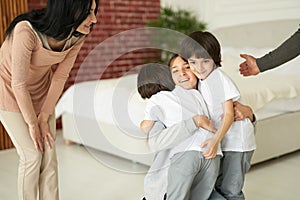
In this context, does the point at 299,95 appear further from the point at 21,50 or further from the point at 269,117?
the point at 21,50

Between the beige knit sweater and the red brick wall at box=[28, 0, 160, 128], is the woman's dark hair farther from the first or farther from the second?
the red brick wall at box=[28, 0, 160, 128]

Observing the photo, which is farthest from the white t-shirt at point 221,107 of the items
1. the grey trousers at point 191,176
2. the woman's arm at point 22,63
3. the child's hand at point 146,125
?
the woman's arm at point 22,63

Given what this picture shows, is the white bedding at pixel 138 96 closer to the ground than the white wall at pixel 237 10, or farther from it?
closer to the ground

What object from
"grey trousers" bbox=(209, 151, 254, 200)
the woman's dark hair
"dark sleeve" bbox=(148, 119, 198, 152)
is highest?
the woman's dark hair

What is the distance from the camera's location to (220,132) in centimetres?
155

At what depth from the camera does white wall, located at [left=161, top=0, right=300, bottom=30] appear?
137 inches

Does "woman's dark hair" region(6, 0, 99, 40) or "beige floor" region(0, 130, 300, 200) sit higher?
"woman's dark hair" region(6, 0, 99, 40)

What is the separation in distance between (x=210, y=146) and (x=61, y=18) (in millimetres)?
716

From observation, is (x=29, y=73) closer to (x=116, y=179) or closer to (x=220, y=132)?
(x=220, y=132)

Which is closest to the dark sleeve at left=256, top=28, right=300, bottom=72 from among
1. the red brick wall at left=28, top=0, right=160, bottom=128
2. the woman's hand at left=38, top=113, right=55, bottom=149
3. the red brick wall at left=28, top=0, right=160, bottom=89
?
the woman's hand at left=38, top=113, right=55, bottom=149

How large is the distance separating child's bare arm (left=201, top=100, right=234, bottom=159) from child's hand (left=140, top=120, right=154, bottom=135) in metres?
0.21

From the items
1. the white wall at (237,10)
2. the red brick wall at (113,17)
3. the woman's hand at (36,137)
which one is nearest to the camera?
the woman's hand at (36,137)

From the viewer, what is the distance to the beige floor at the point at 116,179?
7.29ft

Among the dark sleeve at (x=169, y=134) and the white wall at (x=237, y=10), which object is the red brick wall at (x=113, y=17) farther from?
the dark sleeve at (x=169, y=134)
